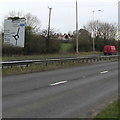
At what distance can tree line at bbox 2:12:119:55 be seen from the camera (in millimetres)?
54534

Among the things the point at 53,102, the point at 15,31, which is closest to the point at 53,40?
the point at 15,31

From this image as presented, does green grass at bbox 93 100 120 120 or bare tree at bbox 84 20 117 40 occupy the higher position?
bare tree at bbox 84 20 117 40

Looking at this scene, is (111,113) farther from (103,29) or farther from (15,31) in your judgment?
(103,29)

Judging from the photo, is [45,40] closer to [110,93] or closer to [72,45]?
[72,45]

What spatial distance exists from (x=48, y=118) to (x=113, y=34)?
9107 cm

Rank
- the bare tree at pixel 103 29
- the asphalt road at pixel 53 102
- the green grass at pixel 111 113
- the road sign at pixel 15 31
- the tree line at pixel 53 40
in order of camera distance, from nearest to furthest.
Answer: the green grass at pixel 111 113, the asphalt road at pixel 53 102, the road sign at pixel 15 31, the tree line at pixel 53 40, the bare tree at pixel 103 29

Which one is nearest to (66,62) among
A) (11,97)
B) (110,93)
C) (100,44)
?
(110,93)

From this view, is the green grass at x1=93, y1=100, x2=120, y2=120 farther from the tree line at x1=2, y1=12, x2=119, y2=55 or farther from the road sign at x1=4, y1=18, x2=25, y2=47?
the tree line at x1=2, y1=12, x2=119, y2=55

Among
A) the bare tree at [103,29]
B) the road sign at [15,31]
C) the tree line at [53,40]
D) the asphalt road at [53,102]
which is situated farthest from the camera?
the bare tree at [103,29]

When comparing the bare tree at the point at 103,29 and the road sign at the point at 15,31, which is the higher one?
the bare tree at the point at 103,29

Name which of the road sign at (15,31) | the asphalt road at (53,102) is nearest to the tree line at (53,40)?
the road sign at (15,31)

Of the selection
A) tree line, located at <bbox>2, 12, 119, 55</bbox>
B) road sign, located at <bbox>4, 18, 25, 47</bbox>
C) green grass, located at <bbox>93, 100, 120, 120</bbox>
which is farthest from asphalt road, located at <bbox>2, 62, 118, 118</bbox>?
tree line, located at <bbox>2, 12, 119, 55</bbox>

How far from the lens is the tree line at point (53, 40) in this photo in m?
54.5

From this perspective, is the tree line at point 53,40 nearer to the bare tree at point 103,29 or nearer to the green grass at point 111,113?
the bare tree at point 103,29
